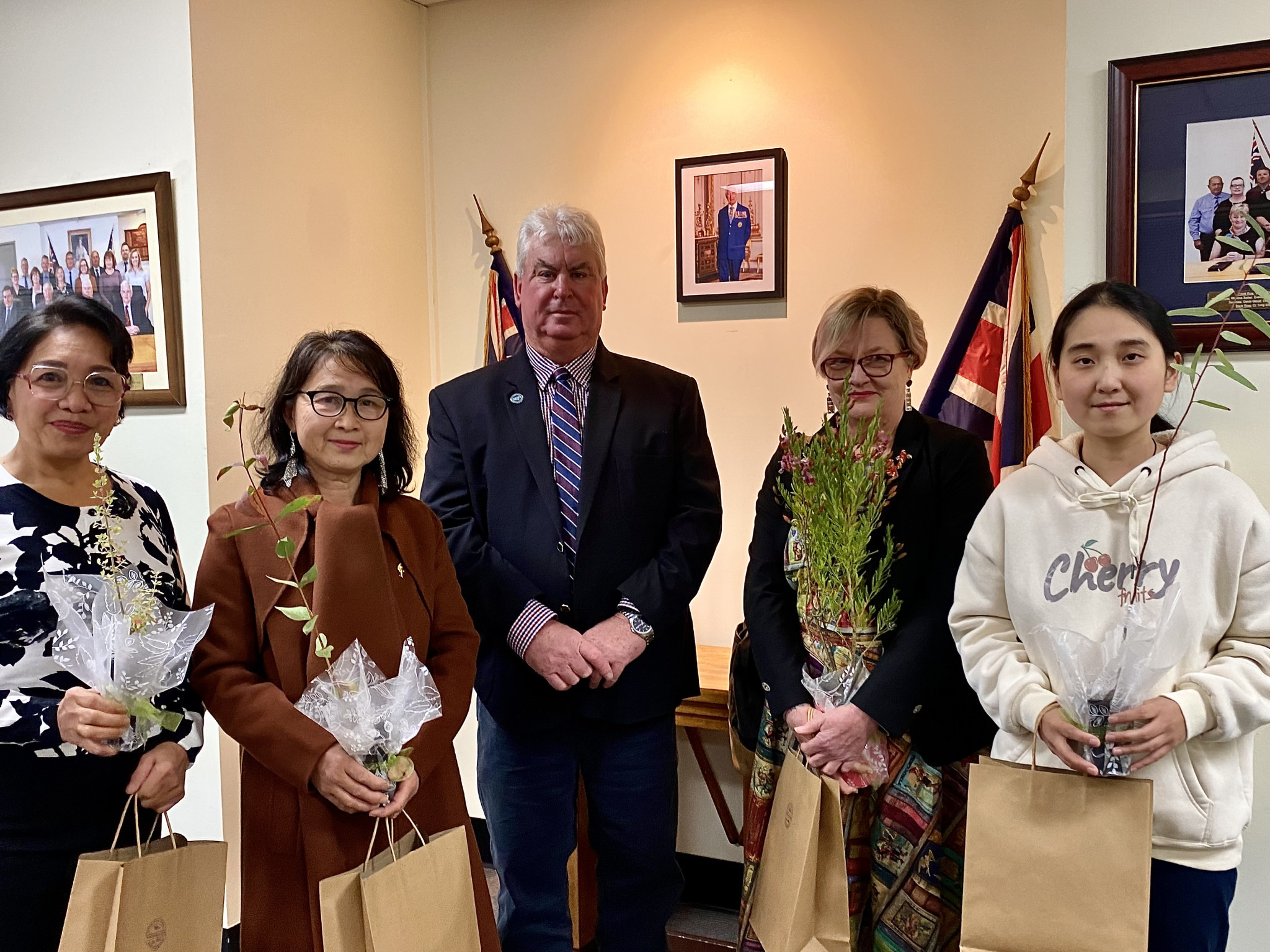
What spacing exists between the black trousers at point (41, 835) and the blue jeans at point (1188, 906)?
1598 millimetres

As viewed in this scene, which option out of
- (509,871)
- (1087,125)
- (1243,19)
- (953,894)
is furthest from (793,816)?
(1243,19)

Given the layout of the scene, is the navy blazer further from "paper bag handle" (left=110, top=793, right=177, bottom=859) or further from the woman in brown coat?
"paper bag handle" (left=110, top=793, right=177, bottom=859)

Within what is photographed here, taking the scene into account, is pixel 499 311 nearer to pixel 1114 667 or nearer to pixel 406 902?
pixel 406 902

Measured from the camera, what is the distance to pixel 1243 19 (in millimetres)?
1795

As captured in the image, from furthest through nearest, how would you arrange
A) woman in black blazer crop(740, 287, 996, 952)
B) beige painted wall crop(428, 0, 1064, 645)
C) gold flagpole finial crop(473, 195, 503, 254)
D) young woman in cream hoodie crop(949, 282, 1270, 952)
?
gold flagpole finial crop(473, 195, 503, 254) → beige painted wall crop(428, 0, 1064, 645) → woman in black blazer crop(740, 287, 996, 952) → young woman in cream hoodie crop(949, 282, 1270, 952)

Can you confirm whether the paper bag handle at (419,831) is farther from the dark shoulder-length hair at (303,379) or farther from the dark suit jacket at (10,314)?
the dark suit jacket at (10,314)

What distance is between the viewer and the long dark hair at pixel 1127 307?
62.5 inches


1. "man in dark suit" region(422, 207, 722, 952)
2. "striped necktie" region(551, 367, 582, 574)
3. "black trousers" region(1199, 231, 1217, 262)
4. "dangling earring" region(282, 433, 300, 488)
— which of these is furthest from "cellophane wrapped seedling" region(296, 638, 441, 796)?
"black trousers" region(1199, 231, 1217, 262)

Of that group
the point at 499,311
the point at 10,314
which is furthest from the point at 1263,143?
the point at 10,314

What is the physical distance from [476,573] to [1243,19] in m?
1.76

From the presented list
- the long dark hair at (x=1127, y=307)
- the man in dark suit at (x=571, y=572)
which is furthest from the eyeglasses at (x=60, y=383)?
the long dark hair at (x=1127, y=307)

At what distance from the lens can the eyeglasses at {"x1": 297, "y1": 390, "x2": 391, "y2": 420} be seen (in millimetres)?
1708

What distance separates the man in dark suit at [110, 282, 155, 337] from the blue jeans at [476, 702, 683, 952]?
4.80 feet

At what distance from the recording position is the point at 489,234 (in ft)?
11.3
